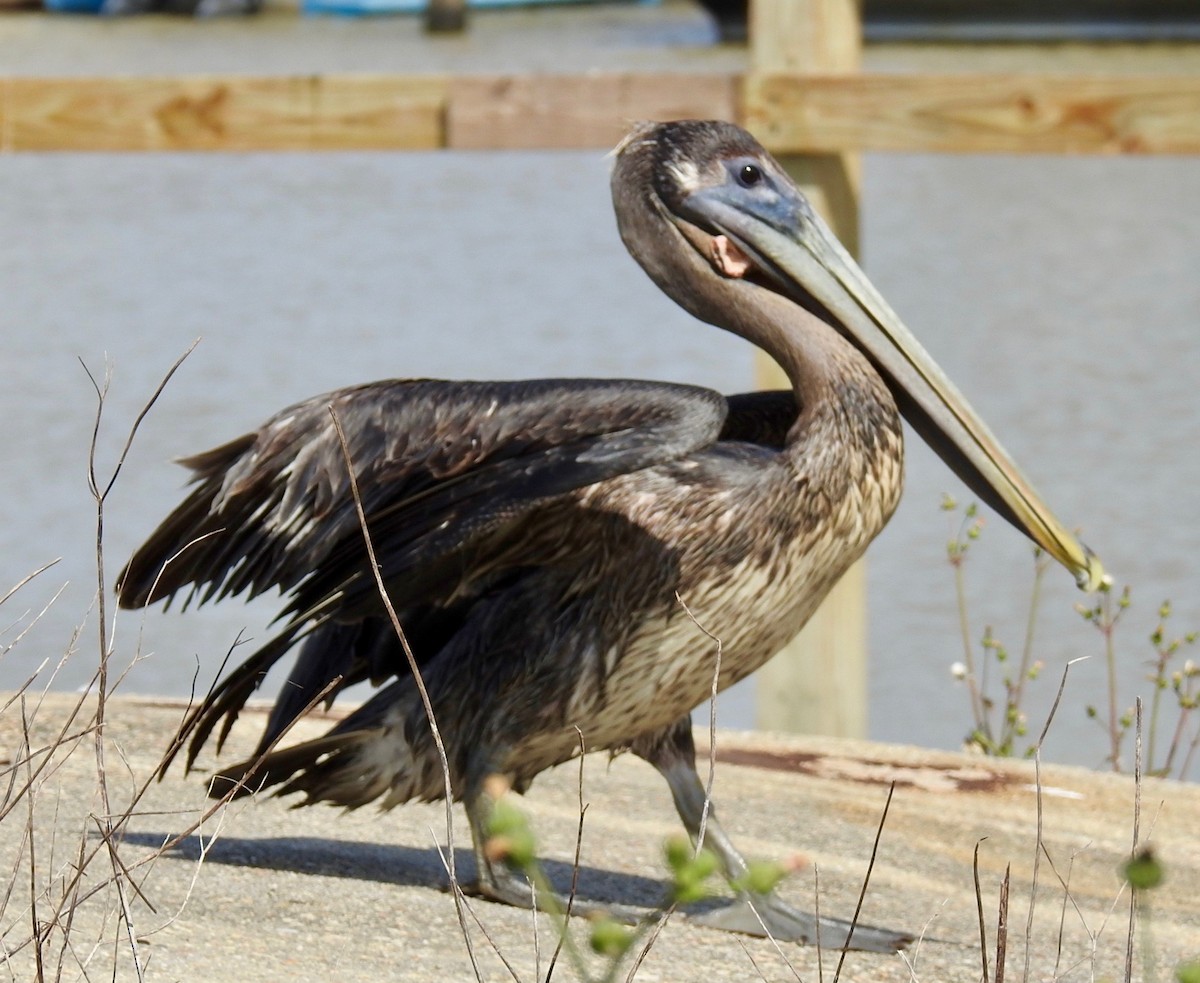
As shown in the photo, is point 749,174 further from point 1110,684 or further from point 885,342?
point 1110,684

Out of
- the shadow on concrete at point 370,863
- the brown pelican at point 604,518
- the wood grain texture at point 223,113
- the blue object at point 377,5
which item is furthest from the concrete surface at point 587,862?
the blue object at point 377,5

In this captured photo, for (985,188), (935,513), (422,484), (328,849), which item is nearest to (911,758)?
(328,849)

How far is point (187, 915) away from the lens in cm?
264

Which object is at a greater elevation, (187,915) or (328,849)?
(187,915)

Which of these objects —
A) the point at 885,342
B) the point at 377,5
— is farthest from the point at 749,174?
the point at 377,5

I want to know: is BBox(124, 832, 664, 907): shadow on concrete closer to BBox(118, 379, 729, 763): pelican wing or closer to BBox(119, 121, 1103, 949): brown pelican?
BBox(119, 121, 1103, 949): brown pelican

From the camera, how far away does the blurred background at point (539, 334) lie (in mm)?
6488

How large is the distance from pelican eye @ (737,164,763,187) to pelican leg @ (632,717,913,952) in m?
0.83

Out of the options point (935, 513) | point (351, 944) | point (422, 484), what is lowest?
point (935, 513)

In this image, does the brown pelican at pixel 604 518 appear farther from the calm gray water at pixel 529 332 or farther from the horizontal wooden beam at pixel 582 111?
the calm gray water at pixel 529 332

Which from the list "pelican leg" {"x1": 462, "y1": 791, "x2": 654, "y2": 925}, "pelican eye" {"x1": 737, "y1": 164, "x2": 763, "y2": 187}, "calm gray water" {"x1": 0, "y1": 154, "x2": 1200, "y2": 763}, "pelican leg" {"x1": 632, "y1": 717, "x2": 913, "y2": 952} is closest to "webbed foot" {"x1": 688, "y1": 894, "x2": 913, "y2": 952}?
"pelican leg" {"x1": 632, "y1": 717, "x2": 913, "y2": 952}

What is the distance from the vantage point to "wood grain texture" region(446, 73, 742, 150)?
4297mm

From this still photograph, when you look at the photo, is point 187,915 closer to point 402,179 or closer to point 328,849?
point 328,849

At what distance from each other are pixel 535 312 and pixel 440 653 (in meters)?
6.72
